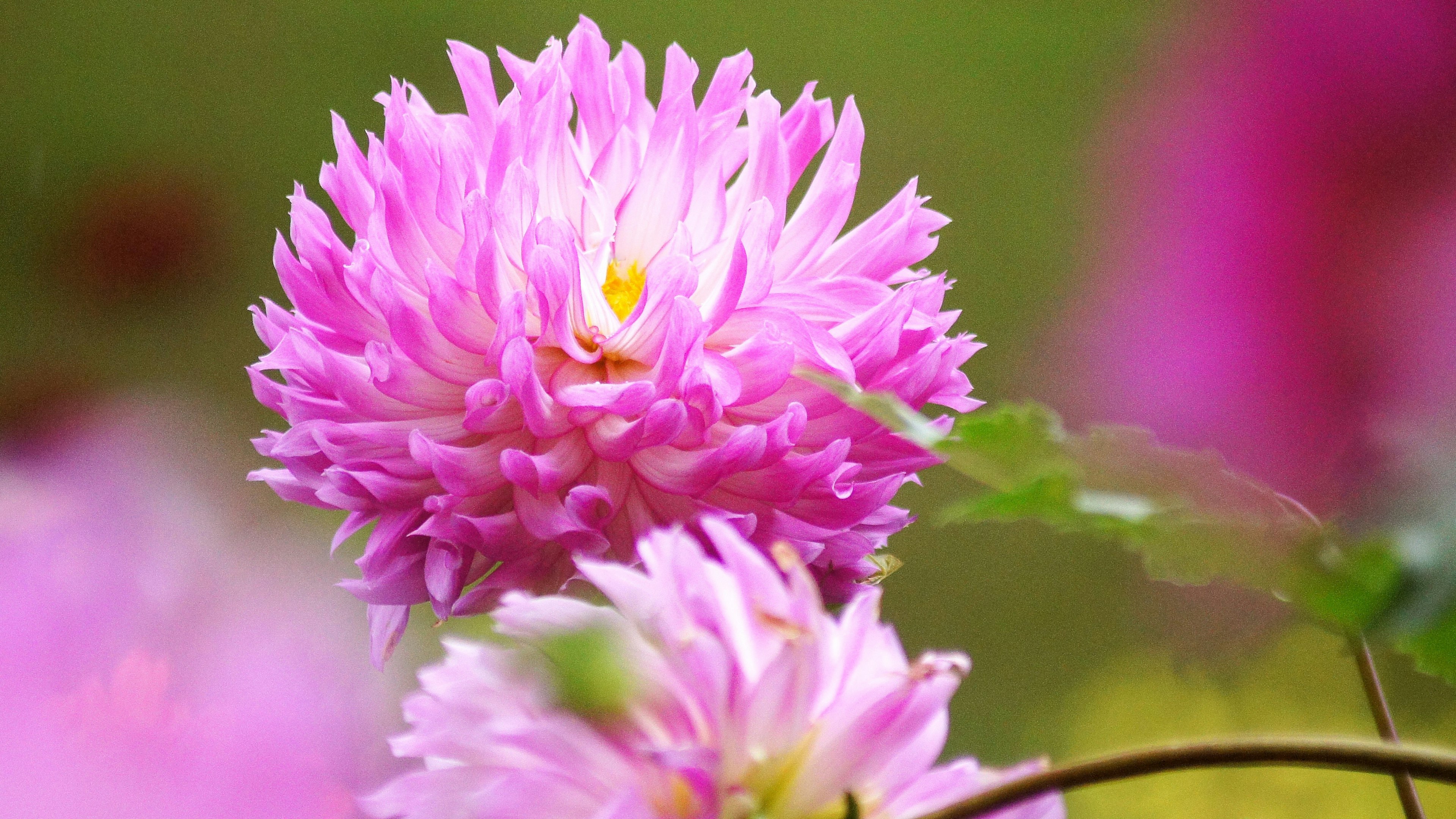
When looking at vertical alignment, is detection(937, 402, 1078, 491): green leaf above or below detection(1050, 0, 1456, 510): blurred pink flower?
below

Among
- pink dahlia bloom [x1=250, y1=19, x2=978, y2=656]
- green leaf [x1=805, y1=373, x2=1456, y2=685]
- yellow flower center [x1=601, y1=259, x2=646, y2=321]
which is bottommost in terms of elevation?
green leaf [x1=805, y1=373, x2=1456, y2=685]

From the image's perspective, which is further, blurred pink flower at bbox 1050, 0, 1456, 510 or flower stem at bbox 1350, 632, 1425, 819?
blurred pink flower at bbox 1050, 0, 1456, 510

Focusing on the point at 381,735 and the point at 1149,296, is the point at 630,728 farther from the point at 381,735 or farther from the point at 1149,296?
the point at 1149,296

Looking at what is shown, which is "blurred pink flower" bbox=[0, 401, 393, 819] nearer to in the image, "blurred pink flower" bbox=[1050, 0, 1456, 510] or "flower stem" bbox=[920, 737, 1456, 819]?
"flower stem" bbox=[920, 737, 1456, 819]

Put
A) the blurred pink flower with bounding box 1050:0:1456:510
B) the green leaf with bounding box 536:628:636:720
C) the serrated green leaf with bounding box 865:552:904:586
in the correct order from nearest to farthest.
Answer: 1. the green leaf with bounding box 536:628:636:720
2. the serrated green leaf with bounding box 865:552:904:586
3. the blurred pink flower with bounding box 1050:0:1456:510

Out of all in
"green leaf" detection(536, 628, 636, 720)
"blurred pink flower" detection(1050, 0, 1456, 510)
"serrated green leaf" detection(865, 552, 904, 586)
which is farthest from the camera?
"blurred pink flower" detection(1050, 0, 1456, 510)

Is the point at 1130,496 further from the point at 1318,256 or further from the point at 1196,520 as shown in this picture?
the point at 1318,256

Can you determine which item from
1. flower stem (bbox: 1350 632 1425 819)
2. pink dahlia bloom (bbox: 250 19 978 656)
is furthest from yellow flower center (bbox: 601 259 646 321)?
flower stem (bbox: 1350 632 1425 819)
